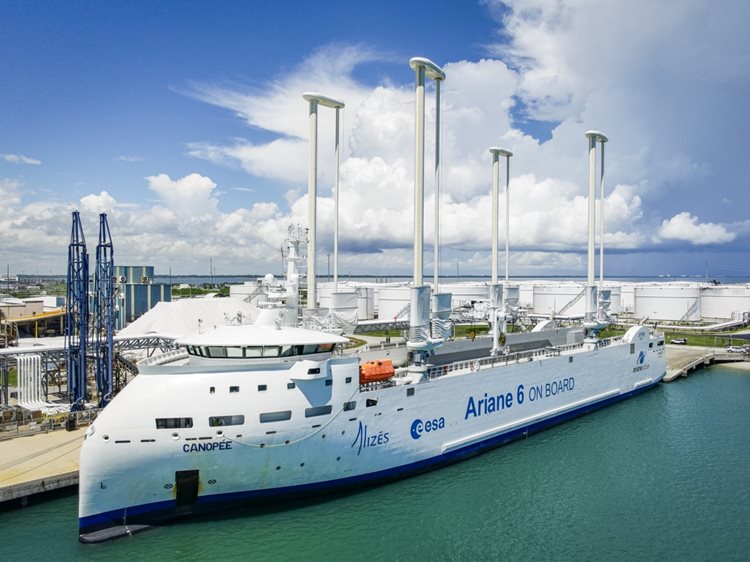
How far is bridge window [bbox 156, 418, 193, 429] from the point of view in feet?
48.3

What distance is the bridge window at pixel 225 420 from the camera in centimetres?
1512

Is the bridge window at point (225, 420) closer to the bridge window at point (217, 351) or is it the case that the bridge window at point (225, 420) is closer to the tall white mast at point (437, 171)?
the bridge window at point (217, 351)

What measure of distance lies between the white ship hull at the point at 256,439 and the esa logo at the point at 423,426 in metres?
0.04

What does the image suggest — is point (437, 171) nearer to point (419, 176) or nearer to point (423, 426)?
point (419, 176)

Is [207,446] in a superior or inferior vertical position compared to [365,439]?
superior

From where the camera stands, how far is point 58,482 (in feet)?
54.3

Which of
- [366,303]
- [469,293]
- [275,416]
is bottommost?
[275,416]

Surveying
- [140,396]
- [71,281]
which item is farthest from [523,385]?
[71,281]

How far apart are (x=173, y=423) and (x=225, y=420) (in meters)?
1.47

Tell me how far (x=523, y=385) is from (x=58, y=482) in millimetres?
19167

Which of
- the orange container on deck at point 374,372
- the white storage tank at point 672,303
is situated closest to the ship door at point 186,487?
the orange container on deck at point 374,372

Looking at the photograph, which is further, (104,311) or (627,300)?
(627,300)

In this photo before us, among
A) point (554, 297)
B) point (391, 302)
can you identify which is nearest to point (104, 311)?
point (391, 302)

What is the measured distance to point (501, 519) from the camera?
16.2m
